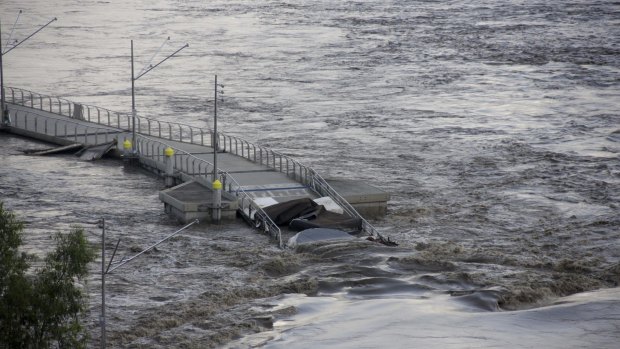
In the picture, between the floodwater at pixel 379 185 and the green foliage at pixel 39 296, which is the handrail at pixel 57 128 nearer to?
the floodwater at pixel 379 185

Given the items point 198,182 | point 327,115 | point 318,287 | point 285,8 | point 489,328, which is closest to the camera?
point 489,328

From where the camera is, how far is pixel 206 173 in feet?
185

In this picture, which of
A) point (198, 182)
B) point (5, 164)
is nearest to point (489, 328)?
point (198, 182)

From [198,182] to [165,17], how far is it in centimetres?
10039

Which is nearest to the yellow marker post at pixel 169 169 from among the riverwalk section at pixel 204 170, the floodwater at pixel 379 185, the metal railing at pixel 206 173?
the riverwalk section at pixel 204 170

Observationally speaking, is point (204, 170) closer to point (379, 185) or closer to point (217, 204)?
point (217, 204)

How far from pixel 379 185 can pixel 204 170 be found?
9306 mm

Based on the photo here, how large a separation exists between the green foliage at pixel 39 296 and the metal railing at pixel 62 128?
37.4m

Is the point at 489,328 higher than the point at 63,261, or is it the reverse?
the point at 63,261

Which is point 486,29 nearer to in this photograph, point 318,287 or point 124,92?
point 124,92

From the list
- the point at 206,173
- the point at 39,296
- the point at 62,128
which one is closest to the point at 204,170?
the point at 206,173

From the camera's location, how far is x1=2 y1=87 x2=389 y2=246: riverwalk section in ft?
172

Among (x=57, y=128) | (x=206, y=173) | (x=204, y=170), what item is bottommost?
(x=57, y=128)

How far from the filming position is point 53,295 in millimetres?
30594
